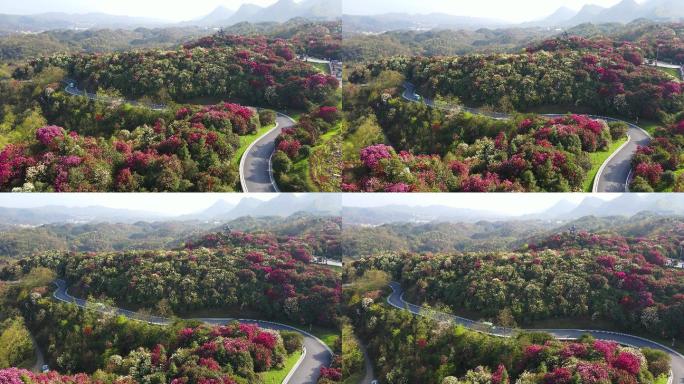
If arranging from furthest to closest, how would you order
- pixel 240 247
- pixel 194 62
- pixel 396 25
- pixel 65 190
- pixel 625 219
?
pixel 396 25 → pixel 194 62 → pixel 240 247 → pixel 625 219 → pixel 65 190

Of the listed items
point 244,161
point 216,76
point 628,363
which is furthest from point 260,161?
point 628,363

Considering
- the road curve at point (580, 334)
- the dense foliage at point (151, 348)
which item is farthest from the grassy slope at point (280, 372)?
the road curve at point (580, 334)

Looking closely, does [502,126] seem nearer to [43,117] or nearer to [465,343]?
[465,343]

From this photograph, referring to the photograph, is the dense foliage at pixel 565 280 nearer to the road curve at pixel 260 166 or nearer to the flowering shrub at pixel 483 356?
the flowering shrub at pixel 483 356

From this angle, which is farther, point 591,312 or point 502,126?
point 502,126

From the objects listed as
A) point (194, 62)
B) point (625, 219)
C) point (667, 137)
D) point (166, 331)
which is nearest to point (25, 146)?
point (166, 331)

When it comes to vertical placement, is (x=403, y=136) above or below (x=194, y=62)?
below

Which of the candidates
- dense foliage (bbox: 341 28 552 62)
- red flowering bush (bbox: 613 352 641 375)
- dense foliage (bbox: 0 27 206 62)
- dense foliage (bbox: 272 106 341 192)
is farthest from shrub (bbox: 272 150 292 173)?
dense foliage (bbox: 0 27 206 62)

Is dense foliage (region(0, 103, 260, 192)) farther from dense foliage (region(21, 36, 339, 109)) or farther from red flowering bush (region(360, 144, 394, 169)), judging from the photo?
red flowering bush (region(360, 144, 394, 169))
